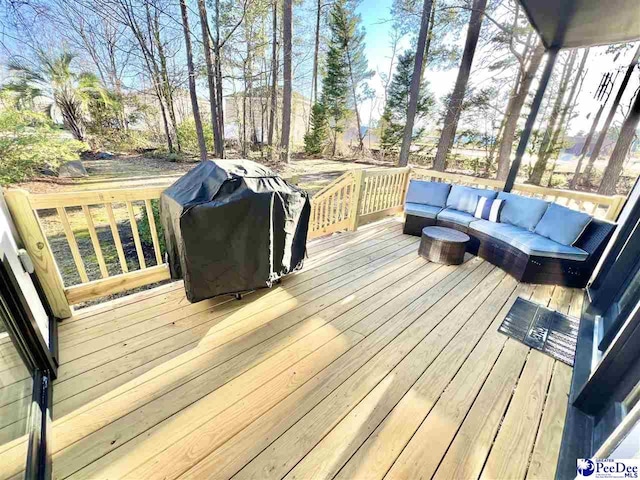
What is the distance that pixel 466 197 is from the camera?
398 centimetres

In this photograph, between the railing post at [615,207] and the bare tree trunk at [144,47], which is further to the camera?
the bare tree trunk at [144,47]

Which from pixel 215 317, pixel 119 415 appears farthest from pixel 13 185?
pixel 119 415

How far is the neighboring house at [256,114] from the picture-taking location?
11383mm

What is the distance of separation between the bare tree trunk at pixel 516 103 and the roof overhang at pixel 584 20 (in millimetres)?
4679

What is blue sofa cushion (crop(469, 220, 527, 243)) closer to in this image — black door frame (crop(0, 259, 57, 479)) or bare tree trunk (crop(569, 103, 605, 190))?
black door frame (crop(0, 259, 57, 479))

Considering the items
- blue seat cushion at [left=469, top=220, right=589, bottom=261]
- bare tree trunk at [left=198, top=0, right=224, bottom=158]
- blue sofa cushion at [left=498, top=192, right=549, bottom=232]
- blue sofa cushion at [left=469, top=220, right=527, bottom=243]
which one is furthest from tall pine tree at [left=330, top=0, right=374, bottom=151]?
blue seat cushion at [left=469, top=220, right=589, bottom=261]

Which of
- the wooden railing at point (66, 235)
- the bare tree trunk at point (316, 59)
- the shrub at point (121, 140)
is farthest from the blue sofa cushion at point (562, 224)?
the shrub at point (121, 140)

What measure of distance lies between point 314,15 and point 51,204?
44.7 feet

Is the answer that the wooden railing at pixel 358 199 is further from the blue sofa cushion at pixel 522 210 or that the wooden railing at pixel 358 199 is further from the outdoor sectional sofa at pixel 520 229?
the blue sofa cushion at pixel 522 210

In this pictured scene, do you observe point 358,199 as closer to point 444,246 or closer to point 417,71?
point 444,246

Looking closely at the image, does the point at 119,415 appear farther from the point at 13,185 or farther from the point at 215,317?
the point at 13,185

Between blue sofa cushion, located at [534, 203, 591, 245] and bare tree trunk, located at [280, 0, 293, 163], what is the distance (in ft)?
26.8

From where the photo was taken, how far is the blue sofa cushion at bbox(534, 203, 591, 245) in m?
2.89

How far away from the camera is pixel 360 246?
3.73 m
